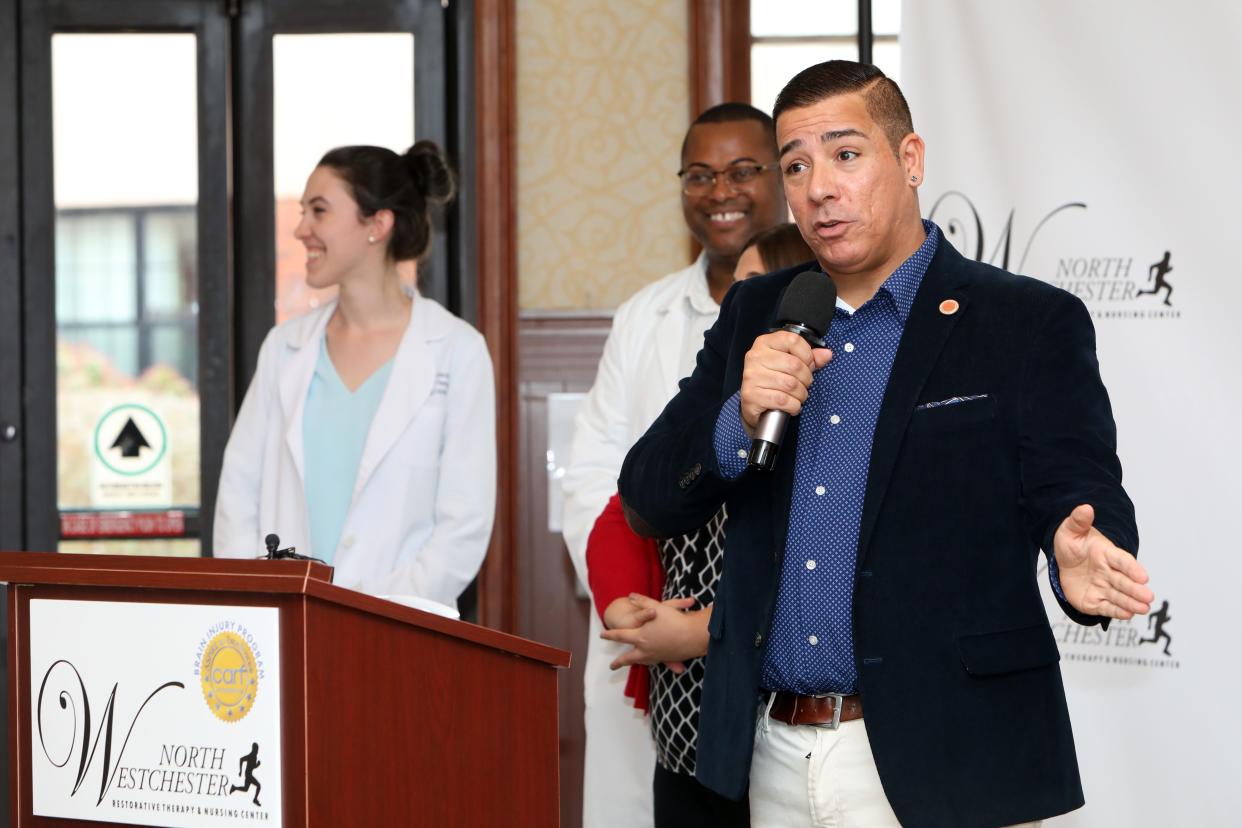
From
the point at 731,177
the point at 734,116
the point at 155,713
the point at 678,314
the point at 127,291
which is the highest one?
the point at 734,116

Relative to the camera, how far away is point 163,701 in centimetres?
151

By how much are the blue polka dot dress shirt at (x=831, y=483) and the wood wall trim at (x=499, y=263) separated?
7.17ft

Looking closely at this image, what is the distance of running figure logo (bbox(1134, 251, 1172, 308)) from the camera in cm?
263

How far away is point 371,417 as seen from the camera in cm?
311

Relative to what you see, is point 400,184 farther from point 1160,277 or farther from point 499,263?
point 1160,277

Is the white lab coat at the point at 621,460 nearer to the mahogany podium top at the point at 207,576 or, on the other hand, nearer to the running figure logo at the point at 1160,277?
the running figure logo at the point at 1160,277

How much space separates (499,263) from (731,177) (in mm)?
987

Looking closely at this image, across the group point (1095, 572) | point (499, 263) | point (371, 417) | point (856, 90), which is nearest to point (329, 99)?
point (499, 263)

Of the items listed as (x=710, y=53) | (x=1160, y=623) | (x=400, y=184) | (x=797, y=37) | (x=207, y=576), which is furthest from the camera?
(x=797, y=37)

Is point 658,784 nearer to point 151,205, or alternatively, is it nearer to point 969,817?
point 969,817

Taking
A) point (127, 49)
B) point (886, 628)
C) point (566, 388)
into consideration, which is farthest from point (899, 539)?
point (127, 49)

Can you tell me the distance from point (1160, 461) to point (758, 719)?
131 centimetres

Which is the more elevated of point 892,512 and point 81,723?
point 892,512

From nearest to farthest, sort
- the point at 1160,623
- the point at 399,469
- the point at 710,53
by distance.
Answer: the point at 1160,623
the point at 399,469
the point at 710,53
